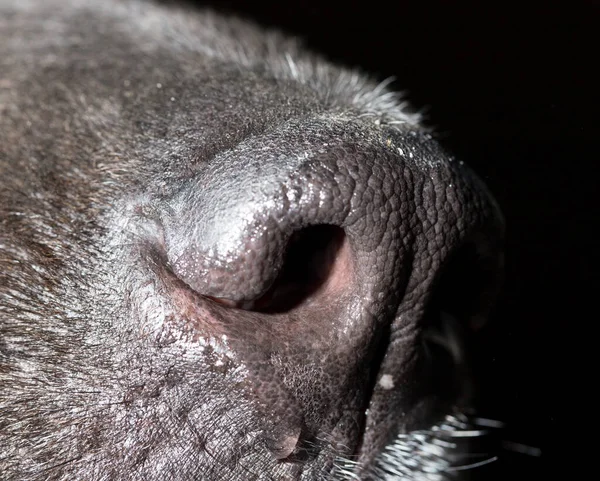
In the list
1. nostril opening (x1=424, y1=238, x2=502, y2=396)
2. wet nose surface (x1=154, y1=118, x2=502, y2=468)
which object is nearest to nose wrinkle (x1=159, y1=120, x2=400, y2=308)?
wet nose surface (x1=154, y1=118, x2=502, y2=468)

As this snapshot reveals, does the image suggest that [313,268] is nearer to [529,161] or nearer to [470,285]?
[470,285]

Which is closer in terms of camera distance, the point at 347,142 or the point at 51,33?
the point at 347,142

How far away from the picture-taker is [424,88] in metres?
2.57

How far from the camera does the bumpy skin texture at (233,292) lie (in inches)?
37.8

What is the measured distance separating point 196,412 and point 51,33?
1255 millimetres

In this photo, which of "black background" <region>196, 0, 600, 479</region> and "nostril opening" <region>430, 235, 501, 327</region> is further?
"black background" <region>196, 0, 600, 479</region>

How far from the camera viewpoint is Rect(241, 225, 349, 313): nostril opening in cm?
Answer: 101

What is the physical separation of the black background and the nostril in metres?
0.50

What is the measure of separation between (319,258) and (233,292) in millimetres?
136

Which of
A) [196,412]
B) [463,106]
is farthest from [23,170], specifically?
[463,106]

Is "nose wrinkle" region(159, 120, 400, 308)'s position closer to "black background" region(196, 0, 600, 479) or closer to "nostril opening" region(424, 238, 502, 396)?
"nostril opening" region(424, 238, 502, 396)

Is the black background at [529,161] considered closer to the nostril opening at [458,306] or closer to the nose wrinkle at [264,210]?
the nostril opening at [458,306]

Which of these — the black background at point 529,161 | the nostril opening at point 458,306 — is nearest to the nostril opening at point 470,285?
the nostril opening at point 458,306

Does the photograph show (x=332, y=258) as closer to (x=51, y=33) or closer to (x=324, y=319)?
(x=324, y=319)
